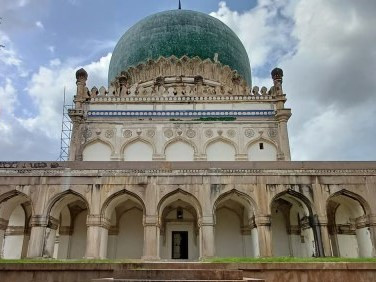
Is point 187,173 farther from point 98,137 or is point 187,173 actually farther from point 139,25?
point 139,25

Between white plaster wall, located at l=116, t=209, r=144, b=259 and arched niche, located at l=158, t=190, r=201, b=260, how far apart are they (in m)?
0.83

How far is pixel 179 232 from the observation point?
1265 centimetres

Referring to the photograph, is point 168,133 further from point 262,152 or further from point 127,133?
point 262,152

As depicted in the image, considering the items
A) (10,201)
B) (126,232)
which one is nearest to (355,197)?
(126,232)

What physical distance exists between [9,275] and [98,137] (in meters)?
7.92

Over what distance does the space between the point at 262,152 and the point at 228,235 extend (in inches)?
150

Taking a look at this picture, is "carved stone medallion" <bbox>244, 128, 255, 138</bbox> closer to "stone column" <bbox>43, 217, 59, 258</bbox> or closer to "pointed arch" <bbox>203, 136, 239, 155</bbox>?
"pointed arch" <bbox>203, 136, 239, 155</bbox>

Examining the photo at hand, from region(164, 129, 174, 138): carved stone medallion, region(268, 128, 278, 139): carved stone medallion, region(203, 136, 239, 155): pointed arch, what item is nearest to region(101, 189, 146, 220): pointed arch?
region(164, 129, 174, 138): carved stone medallion

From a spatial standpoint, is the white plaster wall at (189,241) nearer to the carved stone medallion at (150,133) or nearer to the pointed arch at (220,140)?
the pointed arch at (220,140)

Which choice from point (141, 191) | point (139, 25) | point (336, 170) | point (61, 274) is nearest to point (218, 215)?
point (141, 191)

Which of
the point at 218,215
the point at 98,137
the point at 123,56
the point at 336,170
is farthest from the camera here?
the point at 123,56

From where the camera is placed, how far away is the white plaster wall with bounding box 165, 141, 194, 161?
1469 cm

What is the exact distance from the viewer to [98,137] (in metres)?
14.9

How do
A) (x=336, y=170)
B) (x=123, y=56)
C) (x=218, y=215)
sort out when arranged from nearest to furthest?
(x=336, y=170) → (x=218, y=215) → (x=123, y=56)
